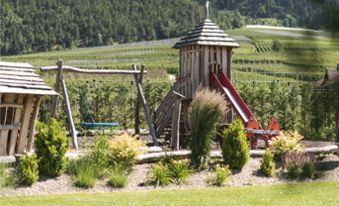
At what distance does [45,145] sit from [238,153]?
12.8ft

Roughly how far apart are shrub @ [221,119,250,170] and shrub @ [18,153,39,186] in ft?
13.1

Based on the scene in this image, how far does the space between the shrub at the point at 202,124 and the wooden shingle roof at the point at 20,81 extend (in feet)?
10.2

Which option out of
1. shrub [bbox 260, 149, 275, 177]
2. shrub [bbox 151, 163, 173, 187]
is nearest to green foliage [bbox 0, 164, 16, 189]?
shrub [bbox 151, 163, 173, 187]

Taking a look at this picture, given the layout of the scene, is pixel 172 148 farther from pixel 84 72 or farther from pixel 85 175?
pixel 85 175

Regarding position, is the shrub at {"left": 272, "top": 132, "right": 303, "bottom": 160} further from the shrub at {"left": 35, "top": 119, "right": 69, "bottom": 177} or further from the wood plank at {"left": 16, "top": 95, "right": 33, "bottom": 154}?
the wood plank at {"left": 16, "top": 95, "right": 33, "bottom": 154}

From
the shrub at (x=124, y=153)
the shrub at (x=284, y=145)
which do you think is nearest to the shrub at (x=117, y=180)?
the shrub at (x=124, y=153)

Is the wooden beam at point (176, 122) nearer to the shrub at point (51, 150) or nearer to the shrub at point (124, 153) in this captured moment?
the shrub at point (124, 153)

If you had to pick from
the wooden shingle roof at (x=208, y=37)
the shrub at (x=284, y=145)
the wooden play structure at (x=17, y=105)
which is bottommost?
the shrub at (x=284, y=145)

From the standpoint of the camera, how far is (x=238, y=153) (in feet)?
40.4

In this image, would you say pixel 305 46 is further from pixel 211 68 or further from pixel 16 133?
pixel 211 68

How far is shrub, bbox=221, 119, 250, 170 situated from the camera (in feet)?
40.5

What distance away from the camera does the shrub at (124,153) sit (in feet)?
38.7

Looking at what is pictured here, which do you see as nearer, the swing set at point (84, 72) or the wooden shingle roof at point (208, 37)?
the swing set at point (84, 72)

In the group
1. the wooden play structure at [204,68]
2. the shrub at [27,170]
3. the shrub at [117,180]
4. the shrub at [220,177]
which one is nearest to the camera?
the shrub at [27,170]
